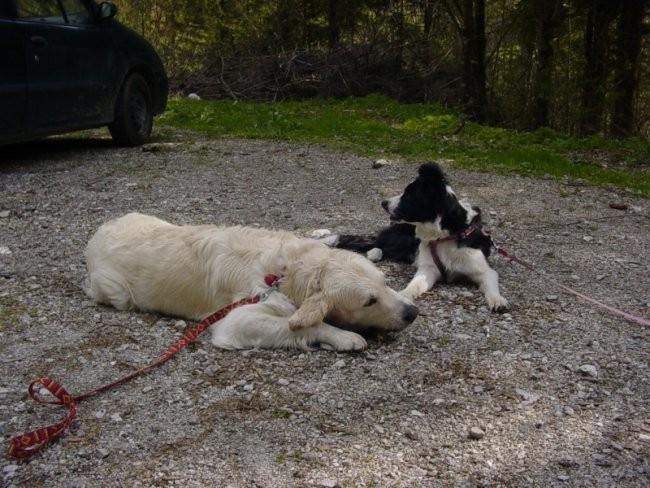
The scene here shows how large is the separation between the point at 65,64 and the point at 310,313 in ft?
22.5

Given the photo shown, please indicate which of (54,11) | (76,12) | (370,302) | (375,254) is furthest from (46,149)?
(370,302)

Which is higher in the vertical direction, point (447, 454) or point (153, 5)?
point (153, 5)

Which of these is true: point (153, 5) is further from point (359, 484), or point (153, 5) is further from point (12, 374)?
point (359, 484)

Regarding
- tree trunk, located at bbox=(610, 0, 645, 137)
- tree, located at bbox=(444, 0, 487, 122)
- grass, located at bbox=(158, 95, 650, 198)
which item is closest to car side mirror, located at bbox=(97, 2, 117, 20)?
grass, located at bbox=(158, 95, 650, 198)

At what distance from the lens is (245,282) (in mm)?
4484

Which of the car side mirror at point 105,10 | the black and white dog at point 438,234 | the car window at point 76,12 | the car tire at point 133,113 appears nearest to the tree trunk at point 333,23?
the car tire at point 133,113

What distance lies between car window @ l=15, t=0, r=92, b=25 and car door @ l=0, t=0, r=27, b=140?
0.84ft

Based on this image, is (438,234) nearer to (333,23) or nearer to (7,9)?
(7,9)

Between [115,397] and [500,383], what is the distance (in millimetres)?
2197

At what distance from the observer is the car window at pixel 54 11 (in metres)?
8.59

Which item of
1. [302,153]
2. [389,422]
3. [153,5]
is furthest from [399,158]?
[153,5]

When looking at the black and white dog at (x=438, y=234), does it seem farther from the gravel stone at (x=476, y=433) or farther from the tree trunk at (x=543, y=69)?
the tree trunk at (x=543, y=69)

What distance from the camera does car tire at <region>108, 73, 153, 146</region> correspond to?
10.5 meters

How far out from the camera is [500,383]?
379 centimetres
